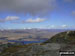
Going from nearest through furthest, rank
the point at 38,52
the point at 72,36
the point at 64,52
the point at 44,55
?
the point at 64,52, the point at 44,55, the point at 38,52, the point at 72,36

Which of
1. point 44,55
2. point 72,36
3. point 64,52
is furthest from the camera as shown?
point 72,36

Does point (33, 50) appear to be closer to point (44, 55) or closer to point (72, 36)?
point (44, 55)

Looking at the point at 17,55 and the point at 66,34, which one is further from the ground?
the point at 66,34

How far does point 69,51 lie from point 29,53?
16.8m

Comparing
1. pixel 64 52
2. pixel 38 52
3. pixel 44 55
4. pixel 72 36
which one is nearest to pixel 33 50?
pixel 38 52

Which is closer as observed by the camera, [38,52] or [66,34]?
[38,52]

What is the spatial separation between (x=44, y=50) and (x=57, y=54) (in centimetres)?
780

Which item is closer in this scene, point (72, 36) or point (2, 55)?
point (2, 55)

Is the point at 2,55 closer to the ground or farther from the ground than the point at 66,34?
closer to the ground

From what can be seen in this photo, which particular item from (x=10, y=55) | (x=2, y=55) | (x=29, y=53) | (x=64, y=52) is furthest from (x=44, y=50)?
(x=2, y=55)

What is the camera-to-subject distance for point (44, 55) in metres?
50.2

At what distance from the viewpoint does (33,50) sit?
55.8 m

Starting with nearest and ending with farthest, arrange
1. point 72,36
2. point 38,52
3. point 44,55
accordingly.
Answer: point 44,55
point 38,52
point 72,36

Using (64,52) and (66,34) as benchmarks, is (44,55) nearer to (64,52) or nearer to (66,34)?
→ (64,52)
